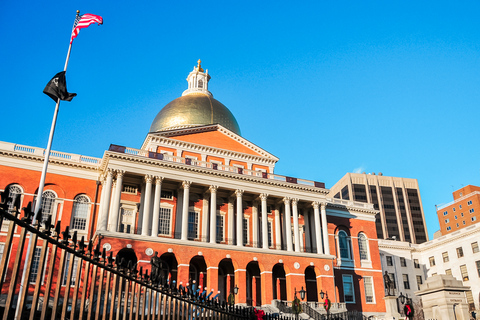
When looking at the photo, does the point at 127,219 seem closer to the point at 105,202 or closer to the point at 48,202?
the point at 105,202

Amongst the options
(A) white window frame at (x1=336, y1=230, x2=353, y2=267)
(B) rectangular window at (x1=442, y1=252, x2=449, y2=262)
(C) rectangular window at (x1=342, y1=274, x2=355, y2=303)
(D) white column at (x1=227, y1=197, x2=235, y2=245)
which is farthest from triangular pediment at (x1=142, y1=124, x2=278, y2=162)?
(B) rectangular window at (x1=442, y1=252, x2=449, y2=262)

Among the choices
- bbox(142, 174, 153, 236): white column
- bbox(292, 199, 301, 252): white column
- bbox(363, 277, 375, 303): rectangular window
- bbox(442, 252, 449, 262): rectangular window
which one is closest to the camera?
bbox(142, 174, 153, 236): white column

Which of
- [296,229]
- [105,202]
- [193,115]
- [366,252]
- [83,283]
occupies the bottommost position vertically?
[83,283]

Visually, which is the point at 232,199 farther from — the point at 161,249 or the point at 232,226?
the point at 161,249

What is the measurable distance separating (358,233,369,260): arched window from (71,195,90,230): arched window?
33.9m

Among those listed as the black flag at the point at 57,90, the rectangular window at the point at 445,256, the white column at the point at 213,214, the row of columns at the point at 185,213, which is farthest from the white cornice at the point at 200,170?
the rectangular window at the point at 445,256

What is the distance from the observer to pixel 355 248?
54.6 metres

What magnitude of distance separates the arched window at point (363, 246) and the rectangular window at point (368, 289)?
2.82 m

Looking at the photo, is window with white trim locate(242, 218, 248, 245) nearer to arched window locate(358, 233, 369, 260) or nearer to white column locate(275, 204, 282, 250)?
white column locate(275, 204, 282, 250)

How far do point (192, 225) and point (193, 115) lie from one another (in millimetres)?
16583

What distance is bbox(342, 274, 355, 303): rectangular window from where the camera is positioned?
51372 millimetres

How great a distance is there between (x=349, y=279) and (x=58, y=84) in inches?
1672

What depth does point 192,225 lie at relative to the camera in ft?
148

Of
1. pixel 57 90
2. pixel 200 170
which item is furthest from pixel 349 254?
pixel 57 90
